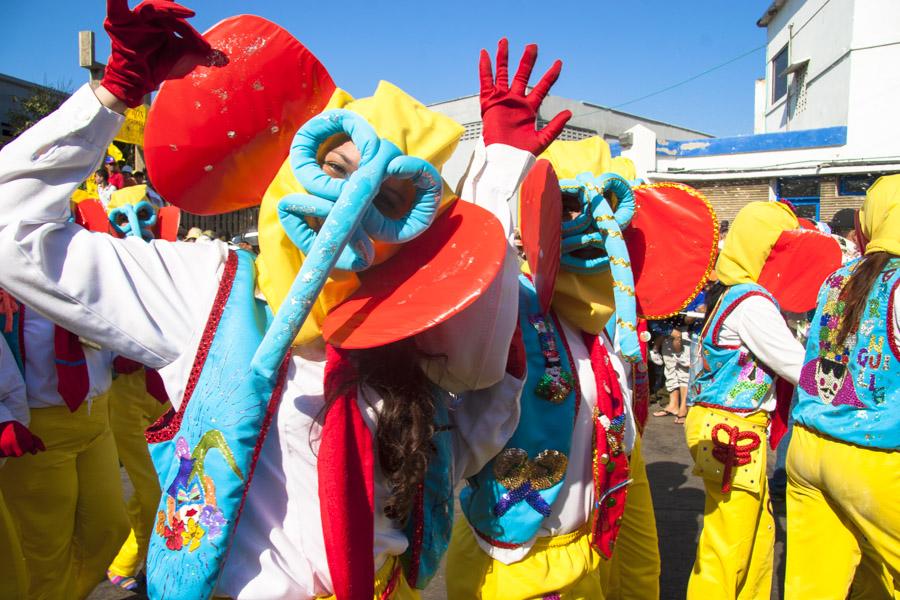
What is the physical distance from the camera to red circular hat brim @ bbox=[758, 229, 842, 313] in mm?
3320

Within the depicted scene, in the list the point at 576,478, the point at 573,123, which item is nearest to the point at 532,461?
the point at 576,478

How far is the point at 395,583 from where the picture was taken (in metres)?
1.46

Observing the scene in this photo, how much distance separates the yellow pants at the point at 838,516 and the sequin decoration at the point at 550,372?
1410 millimetres

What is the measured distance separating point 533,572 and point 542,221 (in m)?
0.99

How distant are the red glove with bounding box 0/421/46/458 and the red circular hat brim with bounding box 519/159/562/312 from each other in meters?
1.95

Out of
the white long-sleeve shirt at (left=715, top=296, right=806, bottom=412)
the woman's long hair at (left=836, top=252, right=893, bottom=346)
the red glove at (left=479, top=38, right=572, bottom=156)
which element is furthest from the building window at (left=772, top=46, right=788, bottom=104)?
the red glove at (left=479, top=38, right=572, bottom=156)

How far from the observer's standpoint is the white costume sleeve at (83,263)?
119 cm

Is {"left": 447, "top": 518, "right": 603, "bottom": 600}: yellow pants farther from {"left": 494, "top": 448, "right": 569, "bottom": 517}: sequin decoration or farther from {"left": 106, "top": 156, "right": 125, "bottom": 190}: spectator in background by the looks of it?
{"left": 106, "top": 156, "right": 125, "bottom": 190}: spectator in background

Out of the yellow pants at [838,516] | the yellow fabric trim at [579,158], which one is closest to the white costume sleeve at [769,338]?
the yellow pants at [838,516]

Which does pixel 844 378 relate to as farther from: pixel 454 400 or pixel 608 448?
pixel 454 400

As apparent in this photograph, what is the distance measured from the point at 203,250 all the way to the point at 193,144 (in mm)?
248

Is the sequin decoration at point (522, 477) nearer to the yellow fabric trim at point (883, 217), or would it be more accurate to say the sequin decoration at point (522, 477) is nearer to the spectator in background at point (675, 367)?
the yellow fabric trim at point (883, 217)

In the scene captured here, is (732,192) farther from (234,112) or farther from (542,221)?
(234,112)

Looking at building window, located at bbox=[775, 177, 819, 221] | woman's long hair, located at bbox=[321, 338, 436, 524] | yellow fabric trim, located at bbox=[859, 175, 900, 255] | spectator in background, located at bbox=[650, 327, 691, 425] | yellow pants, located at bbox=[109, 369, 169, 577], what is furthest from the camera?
building window, located at bbox=[775, 177, 819, 221]
